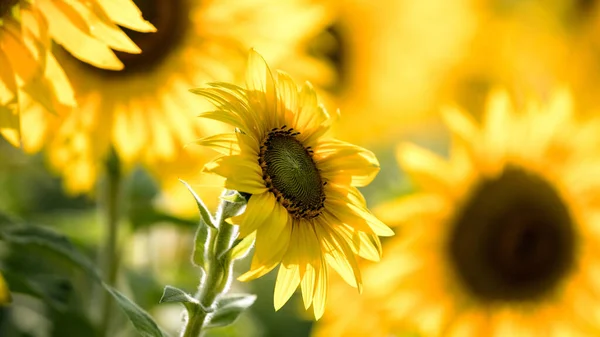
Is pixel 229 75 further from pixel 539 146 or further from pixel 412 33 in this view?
pixel 412 33

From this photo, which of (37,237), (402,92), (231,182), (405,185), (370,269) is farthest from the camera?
(402,92)

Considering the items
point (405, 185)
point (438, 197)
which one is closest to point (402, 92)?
point (405, 185)

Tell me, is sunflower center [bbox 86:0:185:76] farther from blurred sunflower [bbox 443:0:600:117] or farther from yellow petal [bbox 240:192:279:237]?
blurred sunflower [bbox 443:0:600:117]

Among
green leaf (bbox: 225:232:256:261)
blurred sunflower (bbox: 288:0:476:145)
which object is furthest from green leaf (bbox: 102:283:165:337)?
blurred sunflower (bbox: 288:0:476:145)

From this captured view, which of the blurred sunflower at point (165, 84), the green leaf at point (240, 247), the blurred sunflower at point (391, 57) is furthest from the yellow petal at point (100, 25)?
the blurred sunflower at point (391, 57)

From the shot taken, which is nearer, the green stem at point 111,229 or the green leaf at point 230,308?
the green leaf at point 230,308

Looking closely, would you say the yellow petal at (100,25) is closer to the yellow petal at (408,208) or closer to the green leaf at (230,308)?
the green leaf at (230,308)
